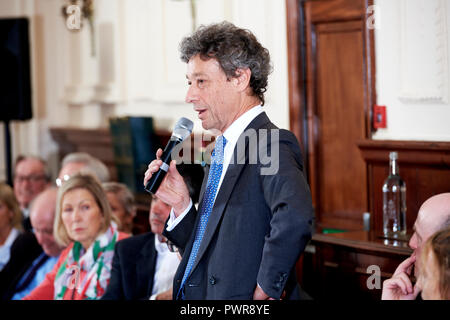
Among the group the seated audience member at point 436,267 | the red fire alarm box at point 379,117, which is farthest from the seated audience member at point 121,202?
the seated audience member at point 436,267

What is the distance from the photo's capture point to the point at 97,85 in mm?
6348

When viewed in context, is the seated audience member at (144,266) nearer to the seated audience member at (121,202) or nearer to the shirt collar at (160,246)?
the shirt collar at (160,246)

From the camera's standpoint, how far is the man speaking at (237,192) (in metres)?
2.09

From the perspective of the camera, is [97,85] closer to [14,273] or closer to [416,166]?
[14,273]

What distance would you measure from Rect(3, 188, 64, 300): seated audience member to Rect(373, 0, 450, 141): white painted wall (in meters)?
1.79

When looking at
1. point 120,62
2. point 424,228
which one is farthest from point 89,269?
point 120,62

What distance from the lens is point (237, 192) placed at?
222 centimetres

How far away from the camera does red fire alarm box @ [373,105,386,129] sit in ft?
12.2

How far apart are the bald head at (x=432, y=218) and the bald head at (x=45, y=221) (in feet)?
7.19

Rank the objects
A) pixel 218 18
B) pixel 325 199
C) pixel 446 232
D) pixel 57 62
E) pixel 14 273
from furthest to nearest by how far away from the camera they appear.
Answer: pixel 57 62 < pixel 218 18 < pixel 325 199 < pixel 14 273 < pixel 446 232

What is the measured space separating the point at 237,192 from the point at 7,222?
2554 millimetres
